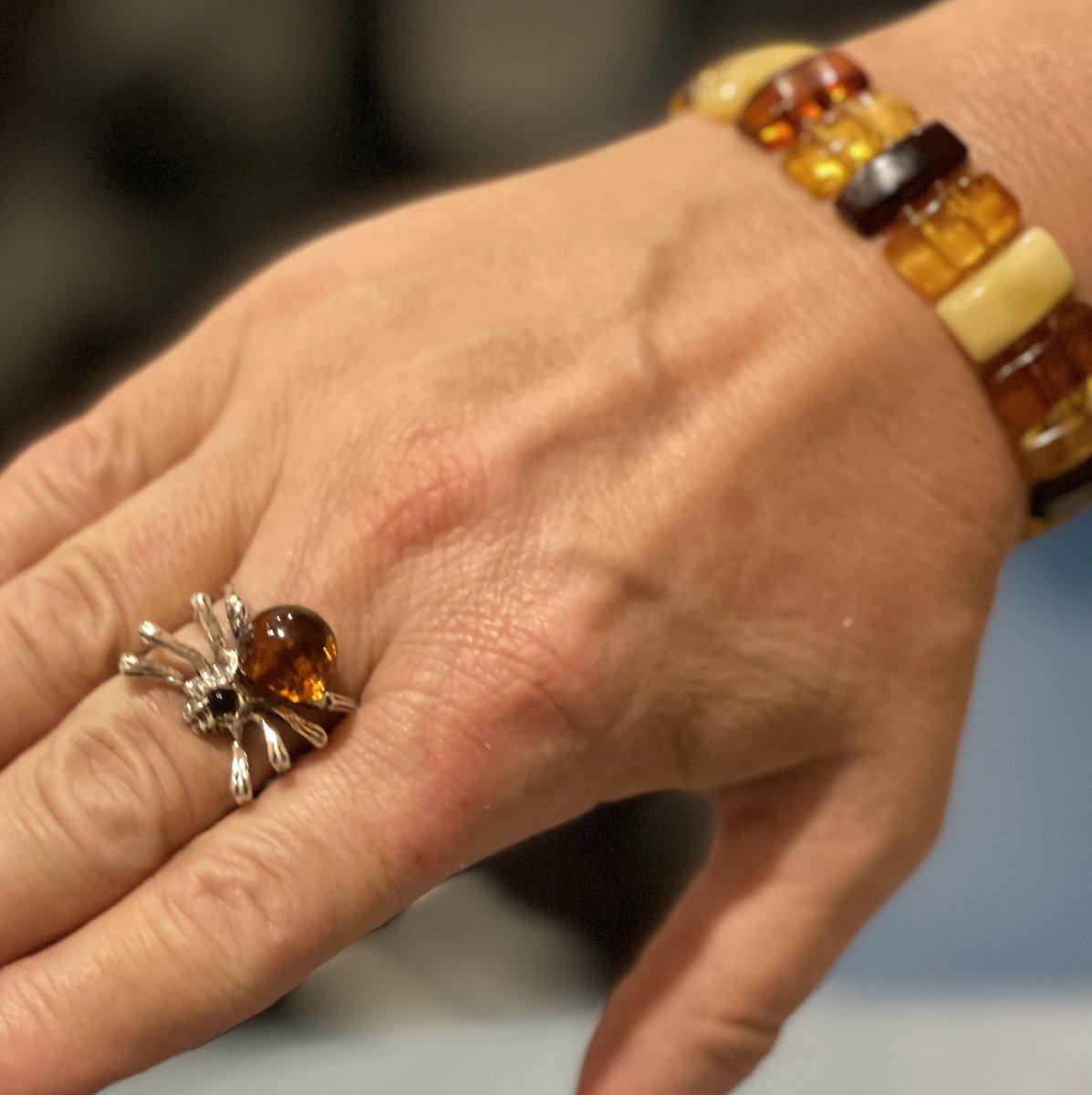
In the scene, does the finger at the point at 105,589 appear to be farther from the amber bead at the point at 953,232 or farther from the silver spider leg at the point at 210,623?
the amber bead at the point at 953,232

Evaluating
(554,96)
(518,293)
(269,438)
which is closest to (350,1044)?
(269,438)

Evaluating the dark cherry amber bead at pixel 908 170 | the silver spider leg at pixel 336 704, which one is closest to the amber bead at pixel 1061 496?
the dark cherry amber bead at pixel 908 170

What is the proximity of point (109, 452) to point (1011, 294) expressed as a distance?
0.69 m

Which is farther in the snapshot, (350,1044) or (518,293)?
(350,1044)

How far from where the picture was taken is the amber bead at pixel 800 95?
0.91 meters

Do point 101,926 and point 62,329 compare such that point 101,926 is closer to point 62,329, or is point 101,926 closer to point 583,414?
point 583,414

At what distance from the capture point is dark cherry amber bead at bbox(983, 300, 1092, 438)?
85 cm

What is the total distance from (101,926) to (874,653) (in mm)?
536

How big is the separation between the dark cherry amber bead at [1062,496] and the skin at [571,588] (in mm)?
26

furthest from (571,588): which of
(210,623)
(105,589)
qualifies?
(105,589)

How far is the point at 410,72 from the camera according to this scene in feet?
5.08

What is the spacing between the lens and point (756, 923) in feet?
2.93

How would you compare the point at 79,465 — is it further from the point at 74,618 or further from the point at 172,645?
the point at 172,645

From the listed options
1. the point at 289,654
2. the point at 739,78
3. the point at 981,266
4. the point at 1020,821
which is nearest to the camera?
the point at 289,654
